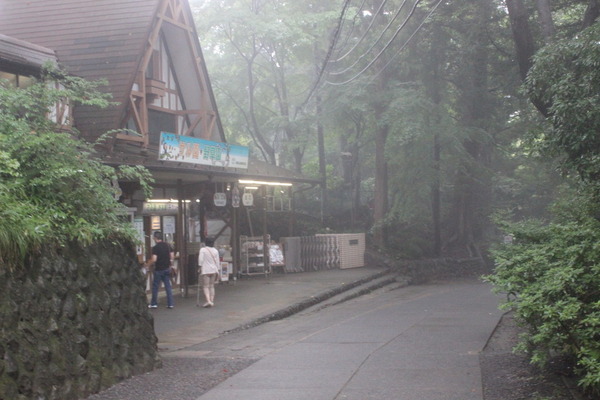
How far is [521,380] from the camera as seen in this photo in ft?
29.0

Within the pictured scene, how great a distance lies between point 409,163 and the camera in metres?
32.3

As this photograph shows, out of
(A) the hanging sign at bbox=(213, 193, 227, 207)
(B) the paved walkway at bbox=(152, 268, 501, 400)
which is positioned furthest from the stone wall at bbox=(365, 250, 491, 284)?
(A) the hanging sign at bbox=(213, 193, 227, 207)

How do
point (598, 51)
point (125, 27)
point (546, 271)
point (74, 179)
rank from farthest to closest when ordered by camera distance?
1. point (125, 27)
2. point (598, 51)
3. point (74, 179)
4. point (546, 271)

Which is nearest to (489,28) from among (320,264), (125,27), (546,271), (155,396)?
(320,264)

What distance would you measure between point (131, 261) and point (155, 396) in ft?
7.59

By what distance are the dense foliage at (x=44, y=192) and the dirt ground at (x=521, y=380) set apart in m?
5.12

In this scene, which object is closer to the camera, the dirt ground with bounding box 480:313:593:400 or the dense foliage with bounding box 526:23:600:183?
the dirt ground with bounding box 480:313:593:400

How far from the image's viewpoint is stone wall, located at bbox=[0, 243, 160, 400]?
284 inches

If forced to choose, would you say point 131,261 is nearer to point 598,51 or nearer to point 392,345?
point 392,345

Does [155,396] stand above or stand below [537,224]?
below

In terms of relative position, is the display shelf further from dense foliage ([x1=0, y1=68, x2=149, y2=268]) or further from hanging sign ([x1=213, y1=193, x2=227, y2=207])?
dense foliage ([x1=0, y1=68, x2=149, y2=268])

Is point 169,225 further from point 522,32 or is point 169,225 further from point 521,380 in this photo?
point 521,380

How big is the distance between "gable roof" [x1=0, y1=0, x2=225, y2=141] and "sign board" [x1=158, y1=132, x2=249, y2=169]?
67.9 inches

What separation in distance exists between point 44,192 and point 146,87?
11922 mm
